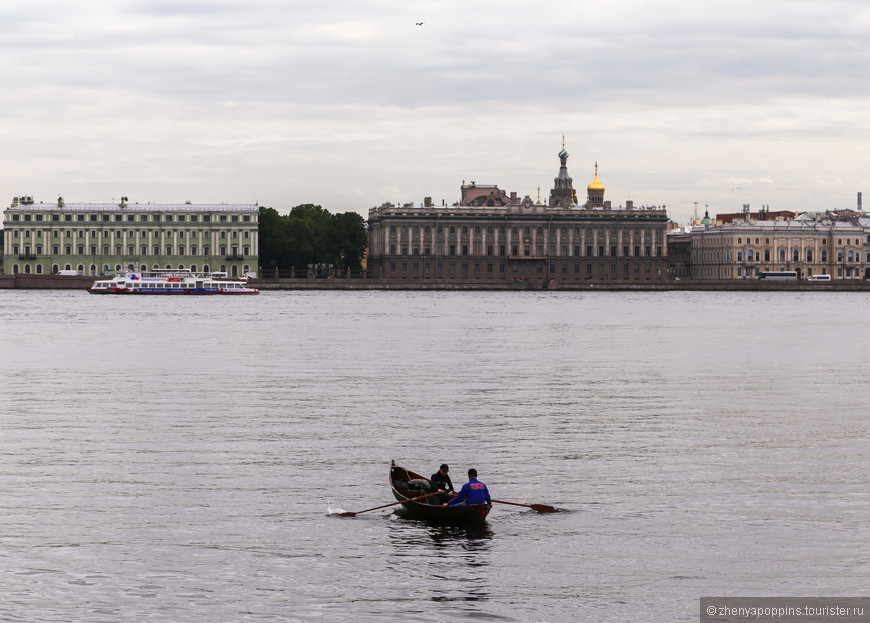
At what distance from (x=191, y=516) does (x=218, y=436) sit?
7.63 metres

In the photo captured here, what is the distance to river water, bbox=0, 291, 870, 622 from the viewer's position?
15.4 metres

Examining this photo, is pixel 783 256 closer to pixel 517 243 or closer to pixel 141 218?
pixel 517 243

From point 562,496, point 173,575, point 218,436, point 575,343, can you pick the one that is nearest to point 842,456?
point 562,496

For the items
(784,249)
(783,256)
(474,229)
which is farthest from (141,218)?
(783,256)

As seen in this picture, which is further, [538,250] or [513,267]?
[538,250]

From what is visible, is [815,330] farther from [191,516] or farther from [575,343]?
[191,516]

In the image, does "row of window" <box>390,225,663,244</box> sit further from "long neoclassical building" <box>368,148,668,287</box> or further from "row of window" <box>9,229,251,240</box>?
"row of window" <box>9,229,251,240</box>

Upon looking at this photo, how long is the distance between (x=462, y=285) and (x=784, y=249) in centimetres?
4521

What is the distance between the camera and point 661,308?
352 feet

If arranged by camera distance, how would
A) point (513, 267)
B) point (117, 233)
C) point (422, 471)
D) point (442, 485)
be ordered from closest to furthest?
point (442, 485)
point (422, 471)
point (117, 233)
point (513, 267)

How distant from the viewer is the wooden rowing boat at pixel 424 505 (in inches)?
725

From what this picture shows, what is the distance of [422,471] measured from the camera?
2256 cm

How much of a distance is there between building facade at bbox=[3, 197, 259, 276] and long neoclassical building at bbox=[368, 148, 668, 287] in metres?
20.1

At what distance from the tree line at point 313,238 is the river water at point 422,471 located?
104475 millimetres
